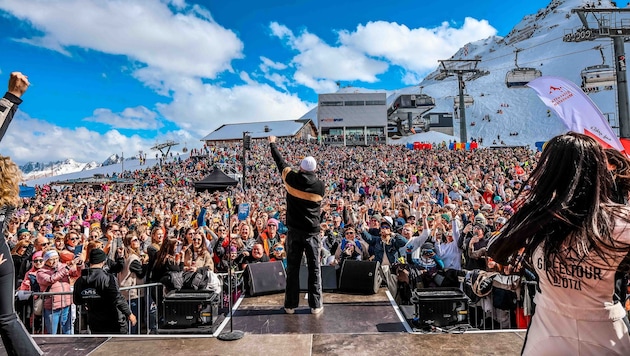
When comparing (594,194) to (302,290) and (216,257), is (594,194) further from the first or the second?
(216,257)

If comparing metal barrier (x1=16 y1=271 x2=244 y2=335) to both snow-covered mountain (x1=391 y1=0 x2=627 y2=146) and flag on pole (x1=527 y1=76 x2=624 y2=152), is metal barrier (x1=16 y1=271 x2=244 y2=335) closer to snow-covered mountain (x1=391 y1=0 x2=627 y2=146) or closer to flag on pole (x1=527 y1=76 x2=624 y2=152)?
flag on pole (x1=527 y1=76 x2=624 y2=152)

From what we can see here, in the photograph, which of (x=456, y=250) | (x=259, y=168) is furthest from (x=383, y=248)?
(x=259, y=168)

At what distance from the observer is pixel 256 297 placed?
221 inches

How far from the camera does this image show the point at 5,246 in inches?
109

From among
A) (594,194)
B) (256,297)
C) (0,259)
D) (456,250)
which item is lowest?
(256,297)

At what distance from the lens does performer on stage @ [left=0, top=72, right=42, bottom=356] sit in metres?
2.68

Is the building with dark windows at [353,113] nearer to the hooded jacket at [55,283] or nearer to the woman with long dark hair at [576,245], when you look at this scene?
the hooded jacket at [55,283]

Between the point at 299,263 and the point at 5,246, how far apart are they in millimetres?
2889

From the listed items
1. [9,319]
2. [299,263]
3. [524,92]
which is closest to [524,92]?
[524,92]

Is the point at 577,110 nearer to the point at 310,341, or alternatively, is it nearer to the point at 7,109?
the point at 310,341

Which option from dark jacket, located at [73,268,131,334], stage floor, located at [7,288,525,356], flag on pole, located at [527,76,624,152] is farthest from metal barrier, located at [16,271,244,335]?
flag on pole, located at [527,76,624,152]

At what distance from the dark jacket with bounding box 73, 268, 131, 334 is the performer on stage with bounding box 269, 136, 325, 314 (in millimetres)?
2005

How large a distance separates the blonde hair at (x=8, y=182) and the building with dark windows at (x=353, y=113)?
64271 mm

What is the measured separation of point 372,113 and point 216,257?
205 feet
